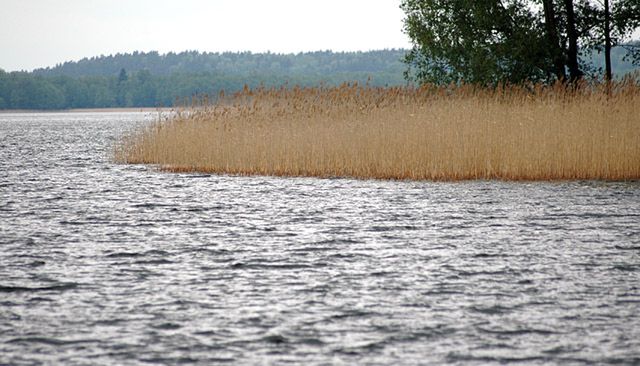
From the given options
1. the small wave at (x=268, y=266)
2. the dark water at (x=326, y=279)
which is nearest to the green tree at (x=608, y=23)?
the dark water at (x=326, y=279)

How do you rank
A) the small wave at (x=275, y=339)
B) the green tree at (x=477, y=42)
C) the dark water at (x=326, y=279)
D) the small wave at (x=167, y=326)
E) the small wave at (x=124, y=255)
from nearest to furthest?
1. the dark water at (x=326, y=279)
2. the small wave at (x=275, y=339)
3. the small wave at (x=167, y=326)
4. the small wave at (x=124, y=255)
5. the green tree at (x=477, y=42)

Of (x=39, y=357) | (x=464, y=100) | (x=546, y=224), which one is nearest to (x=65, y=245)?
A: (x=39, y=357)

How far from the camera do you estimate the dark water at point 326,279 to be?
6.27 m

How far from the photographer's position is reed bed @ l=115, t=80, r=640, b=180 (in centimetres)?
1848

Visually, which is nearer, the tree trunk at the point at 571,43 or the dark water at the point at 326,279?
the dark water at the point at 326,279

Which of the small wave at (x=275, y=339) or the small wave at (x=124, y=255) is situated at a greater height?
the small wave at (x=124, y=255)

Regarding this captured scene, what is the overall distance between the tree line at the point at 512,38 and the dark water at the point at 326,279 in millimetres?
9625

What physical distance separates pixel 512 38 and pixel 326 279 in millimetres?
18052

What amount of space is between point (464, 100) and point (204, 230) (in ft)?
32.7

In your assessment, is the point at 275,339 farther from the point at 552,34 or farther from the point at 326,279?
the point at 552,34

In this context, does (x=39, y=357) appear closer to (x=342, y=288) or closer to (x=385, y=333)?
(x=385, y=333)

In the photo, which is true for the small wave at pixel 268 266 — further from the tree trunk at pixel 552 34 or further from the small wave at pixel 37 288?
the tree trunk at pixel 552 34

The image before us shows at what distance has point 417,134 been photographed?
19.3m

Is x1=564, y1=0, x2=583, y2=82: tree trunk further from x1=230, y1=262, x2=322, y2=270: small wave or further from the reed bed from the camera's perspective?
x1=230, y1=262, x2=322, y2=270: small wave
